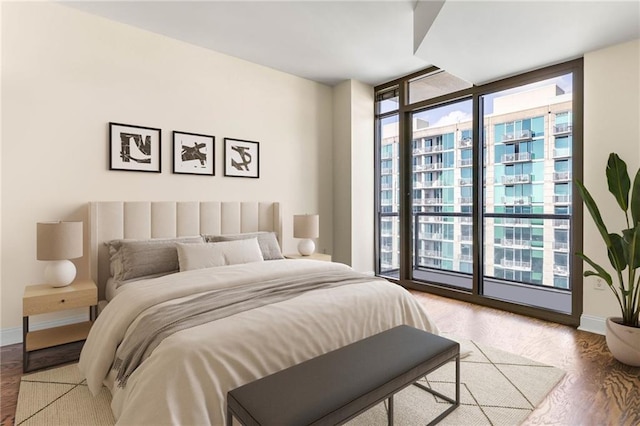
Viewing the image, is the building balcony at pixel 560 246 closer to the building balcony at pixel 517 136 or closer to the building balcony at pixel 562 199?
the building balcony at pixel 562 199

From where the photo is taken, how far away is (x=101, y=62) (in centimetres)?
316

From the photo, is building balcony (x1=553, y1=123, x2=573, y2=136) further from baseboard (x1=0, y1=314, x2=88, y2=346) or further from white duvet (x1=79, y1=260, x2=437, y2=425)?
A: baseboard (x1=0, y1=314, x2=88, y2=346)

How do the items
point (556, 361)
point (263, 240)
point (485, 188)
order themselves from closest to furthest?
1. point (556, 361)
2. point (263, 240)
3. point (485, 188)

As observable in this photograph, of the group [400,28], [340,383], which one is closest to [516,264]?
[400,28]

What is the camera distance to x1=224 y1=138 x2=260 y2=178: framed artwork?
3.97m

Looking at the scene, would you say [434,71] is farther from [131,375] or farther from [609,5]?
[131,375]

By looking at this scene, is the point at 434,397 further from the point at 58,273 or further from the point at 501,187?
the point at 58,273

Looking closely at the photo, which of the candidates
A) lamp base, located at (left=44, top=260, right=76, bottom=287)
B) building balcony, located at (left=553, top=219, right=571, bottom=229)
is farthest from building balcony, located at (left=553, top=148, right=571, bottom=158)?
lamp base, located at (left=44, top=260, right=76, bottom=287)

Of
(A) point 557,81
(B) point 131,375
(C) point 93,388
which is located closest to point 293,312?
(B) point 131,375

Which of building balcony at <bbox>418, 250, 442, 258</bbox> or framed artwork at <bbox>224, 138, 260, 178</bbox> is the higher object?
framed artwork at <bbox>224, 138, 260, 178</bbox>

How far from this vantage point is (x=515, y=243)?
3863 mm

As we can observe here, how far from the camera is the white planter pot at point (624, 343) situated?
2.39 m

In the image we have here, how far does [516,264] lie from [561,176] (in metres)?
1.07

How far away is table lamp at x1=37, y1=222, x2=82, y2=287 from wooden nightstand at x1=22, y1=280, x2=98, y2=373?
0.31 feet
